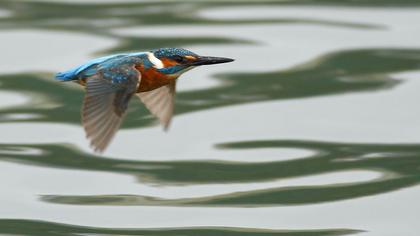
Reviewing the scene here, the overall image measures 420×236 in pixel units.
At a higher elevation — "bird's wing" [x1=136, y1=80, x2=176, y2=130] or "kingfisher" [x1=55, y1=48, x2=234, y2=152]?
"bird's wing" [x1=136, y1=80, x2=176, y2=130]

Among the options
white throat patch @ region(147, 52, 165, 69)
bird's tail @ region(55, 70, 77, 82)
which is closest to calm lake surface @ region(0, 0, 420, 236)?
bird's tail @ region(55, 70, 77, 82)

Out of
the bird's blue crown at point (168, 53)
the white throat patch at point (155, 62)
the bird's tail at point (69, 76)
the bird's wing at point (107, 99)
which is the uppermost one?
the bird's blue crown at point (168, 53)

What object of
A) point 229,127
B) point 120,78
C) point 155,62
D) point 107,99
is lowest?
point 107,99

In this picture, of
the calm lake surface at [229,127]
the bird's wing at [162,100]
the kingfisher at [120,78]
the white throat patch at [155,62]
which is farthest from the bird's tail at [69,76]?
the calm lake surface at [229,127]

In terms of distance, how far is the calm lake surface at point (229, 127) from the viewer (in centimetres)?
824

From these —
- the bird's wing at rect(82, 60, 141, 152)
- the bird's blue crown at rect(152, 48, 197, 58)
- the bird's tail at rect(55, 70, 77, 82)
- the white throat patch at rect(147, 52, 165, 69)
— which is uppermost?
the bird's blue crown at rect(152, 48, 197, 58)

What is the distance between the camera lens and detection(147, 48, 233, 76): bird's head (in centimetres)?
758

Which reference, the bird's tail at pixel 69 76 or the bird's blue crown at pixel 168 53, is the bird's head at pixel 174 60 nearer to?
the bird's blue crown at pixel 168 53

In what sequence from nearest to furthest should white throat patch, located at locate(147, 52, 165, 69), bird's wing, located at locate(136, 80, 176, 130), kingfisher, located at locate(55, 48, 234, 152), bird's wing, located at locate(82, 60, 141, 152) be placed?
bird's wing, located at locate(82, 60, 141, 152) → kingfisher, located at locate(55, 48, 234, 152) → white throat patch, located at locate(147, 52, 165, 69) → bird's wing, located at locate(136, 80, 176, 130)

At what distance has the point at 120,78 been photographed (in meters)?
7.40

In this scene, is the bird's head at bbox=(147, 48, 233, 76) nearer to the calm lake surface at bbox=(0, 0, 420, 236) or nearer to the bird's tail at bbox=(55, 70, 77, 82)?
the bird's tail at bbox=(55, 70, 77, 82)

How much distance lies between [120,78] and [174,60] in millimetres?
378

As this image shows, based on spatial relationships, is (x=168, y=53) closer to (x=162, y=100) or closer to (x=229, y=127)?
(x=162, y=100)

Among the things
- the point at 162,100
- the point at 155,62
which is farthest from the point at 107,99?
the point at 162,100
